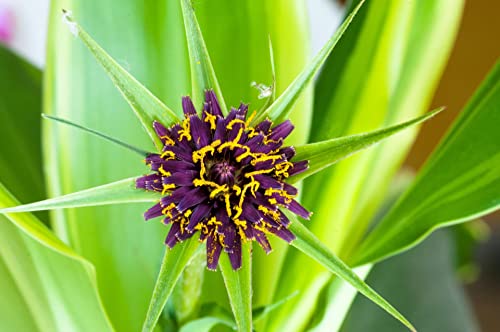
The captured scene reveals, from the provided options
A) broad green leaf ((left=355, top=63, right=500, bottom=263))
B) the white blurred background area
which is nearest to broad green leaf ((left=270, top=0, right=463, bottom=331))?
broad green leaf ((left=355, top=63, right=500, bottom=263))

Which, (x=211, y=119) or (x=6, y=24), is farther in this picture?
(x=6, y=24)

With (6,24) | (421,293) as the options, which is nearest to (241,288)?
(421,293)

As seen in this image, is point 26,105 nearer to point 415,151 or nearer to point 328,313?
point 328,313

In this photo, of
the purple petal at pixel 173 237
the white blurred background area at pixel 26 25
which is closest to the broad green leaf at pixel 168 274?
the purple petal at pixel 173 237

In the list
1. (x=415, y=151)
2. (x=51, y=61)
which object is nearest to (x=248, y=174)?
(x=51, y=61)

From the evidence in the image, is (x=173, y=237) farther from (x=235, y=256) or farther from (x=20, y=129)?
(x=20, y=129)

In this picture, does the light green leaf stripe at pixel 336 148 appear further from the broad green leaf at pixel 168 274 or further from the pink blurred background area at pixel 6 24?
the pink blurred background area at pixel 6 24

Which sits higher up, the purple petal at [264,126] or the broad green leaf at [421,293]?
the purple petal at [264,126]
